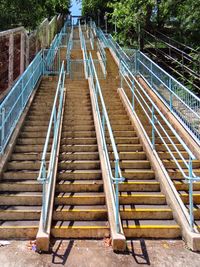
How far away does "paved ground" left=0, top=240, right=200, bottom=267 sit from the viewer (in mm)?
4379

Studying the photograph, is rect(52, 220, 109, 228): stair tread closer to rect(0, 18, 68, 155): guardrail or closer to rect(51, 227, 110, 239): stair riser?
rect(51, 227, 110, 239): stair riser

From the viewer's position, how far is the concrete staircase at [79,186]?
515 centimetres

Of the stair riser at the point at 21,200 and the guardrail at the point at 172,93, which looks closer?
the stair riser at the point at 21,200

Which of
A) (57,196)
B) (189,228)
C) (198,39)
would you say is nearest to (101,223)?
(57,196)

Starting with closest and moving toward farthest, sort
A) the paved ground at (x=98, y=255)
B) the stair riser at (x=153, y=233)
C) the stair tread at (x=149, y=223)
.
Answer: the paved ground at (x=98, y=255), the stair riser at (x=153, y=233), the stair tread at (x=149, y=223)

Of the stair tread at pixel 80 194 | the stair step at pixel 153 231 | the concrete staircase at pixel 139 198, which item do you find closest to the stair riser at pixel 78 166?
the concrete staircase at pixel 139 198

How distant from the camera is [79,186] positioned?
20.5ft

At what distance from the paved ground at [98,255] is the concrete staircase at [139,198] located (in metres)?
0.21

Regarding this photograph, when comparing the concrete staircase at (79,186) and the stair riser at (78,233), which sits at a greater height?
the concrete staircase at (79,186)

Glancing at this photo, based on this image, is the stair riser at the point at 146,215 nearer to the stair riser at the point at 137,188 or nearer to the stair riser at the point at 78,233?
the stair riser at the point at 78,233

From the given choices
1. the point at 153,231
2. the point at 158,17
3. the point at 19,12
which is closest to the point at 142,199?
the point at 153,231

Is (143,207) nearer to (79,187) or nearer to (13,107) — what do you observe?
(79,187)

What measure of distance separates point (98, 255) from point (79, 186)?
1856mm

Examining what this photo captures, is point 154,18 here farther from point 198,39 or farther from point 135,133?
point 135,133
